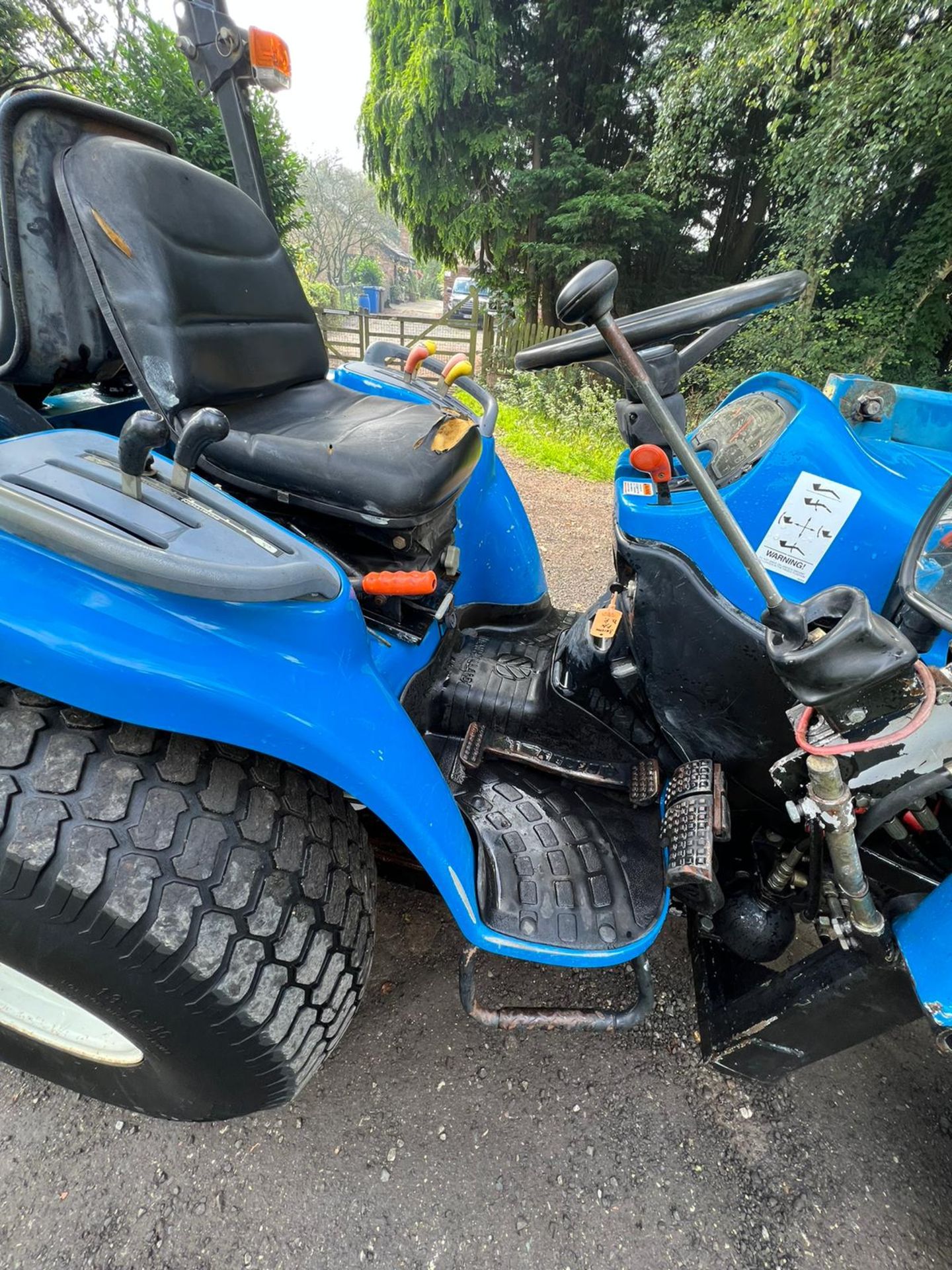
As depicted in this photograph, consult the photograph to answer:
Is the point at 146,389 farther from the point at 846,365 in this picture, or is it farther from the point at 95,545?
the point at 846,365

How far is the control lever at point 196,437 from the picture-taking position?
0.80 meters

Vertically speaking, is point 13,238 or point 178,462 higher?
point 13,238

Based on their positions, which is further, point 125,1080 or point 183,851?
point 125,1080

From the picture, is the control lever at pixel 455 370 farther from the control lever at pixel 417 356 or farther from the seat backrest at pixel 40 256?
the seat backrest at pixel 40 256

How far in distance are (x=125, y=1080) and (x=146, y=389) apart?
1.24 metres

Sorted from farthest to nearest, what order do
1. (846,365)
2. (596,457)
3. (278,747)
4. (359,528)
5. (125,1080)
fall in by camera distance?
1. (846,365)
2. (596,457)
3. (359,528)
4. (125,1080)
5. (278,747)

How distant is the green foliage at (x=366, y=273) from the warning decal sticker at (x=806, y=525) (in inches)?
1289

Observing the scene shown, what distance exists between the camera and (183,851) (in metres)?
0.95

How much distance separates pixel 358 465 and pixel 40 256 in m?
0.68

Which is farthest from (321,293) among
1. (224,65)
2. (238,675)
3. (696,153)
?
(238,675)

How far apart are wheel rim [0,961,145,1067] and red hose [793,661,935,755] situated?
3.93 ft

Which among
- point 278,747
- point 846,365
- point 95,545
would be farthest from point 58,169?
point 846,365

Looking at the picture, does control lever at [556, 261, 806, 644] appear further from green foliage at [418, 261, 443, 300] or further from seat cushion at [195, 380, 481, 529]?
green foliage at [418, 261, 443, 300]

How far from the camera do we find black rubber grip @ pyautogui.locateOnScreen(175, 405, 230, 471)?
2.61ft
